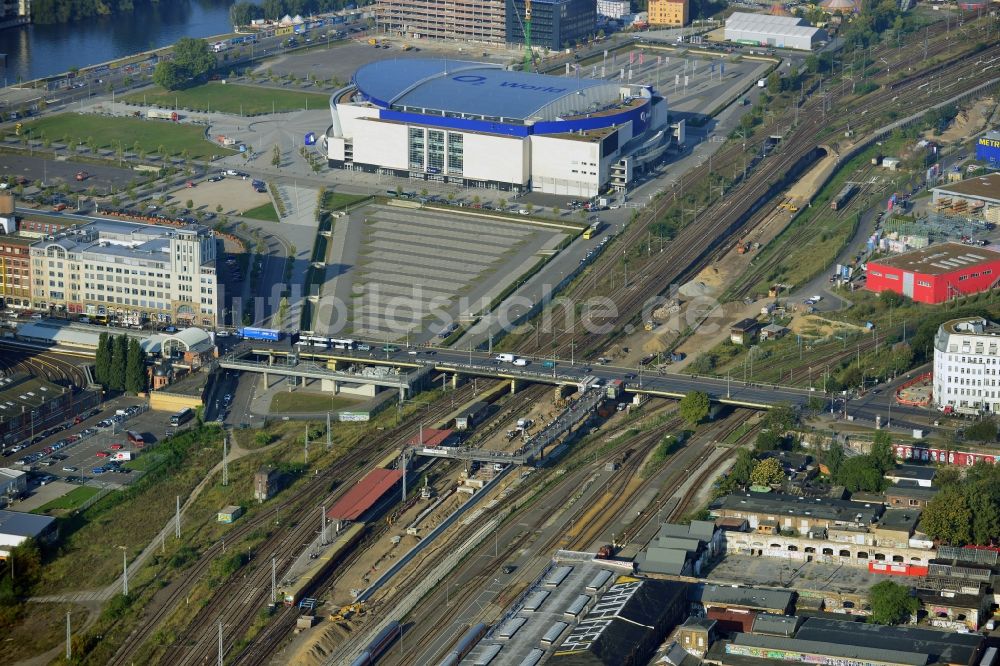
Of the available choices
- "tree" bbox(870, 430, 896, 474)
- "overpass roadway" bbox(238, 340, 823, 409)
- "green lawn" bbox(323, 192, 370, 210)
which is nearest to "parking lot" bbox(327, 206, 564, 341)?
"green lawn" bbox(323, 192, 370, 210)

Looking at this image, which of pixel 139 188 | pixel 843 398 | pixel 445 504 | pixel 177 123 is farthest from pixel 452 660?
pixel 177 123

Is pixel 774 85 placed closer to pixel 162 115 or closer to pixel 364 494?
pixel 162 115

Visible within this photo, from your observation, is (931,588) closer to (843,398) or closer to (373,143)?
(843,398)

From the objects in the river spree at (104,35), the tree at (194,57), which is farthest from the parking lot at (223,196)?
the river spree at (104,35)

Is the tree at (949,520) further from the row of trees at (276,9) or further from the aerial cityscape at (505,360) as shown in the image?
the row of trees at (276,9)

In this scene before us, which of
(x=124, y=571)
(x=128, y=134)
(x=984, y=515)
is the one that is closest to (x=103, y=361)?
(x=124, y=571)

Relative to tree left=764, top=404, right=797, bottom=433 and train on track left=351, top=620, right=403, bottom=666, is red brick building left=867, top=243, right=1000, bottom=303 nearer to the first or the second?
tree left=764, top=404, right=797, bottom=433

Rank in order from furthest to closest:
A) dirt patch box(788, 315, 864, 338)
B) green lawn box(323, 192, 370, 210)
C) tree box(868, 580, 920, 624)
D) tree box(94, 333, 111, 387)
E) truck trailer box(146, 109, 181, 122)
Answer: truck trailer box(146, 109, 181, 122) → green lawn box(323, 192, 370, 210) → dirt patch box(788, 315, 864, 338) → tree box(94, 333, 111, 387) → tree box(868, 580, 920, 624)
